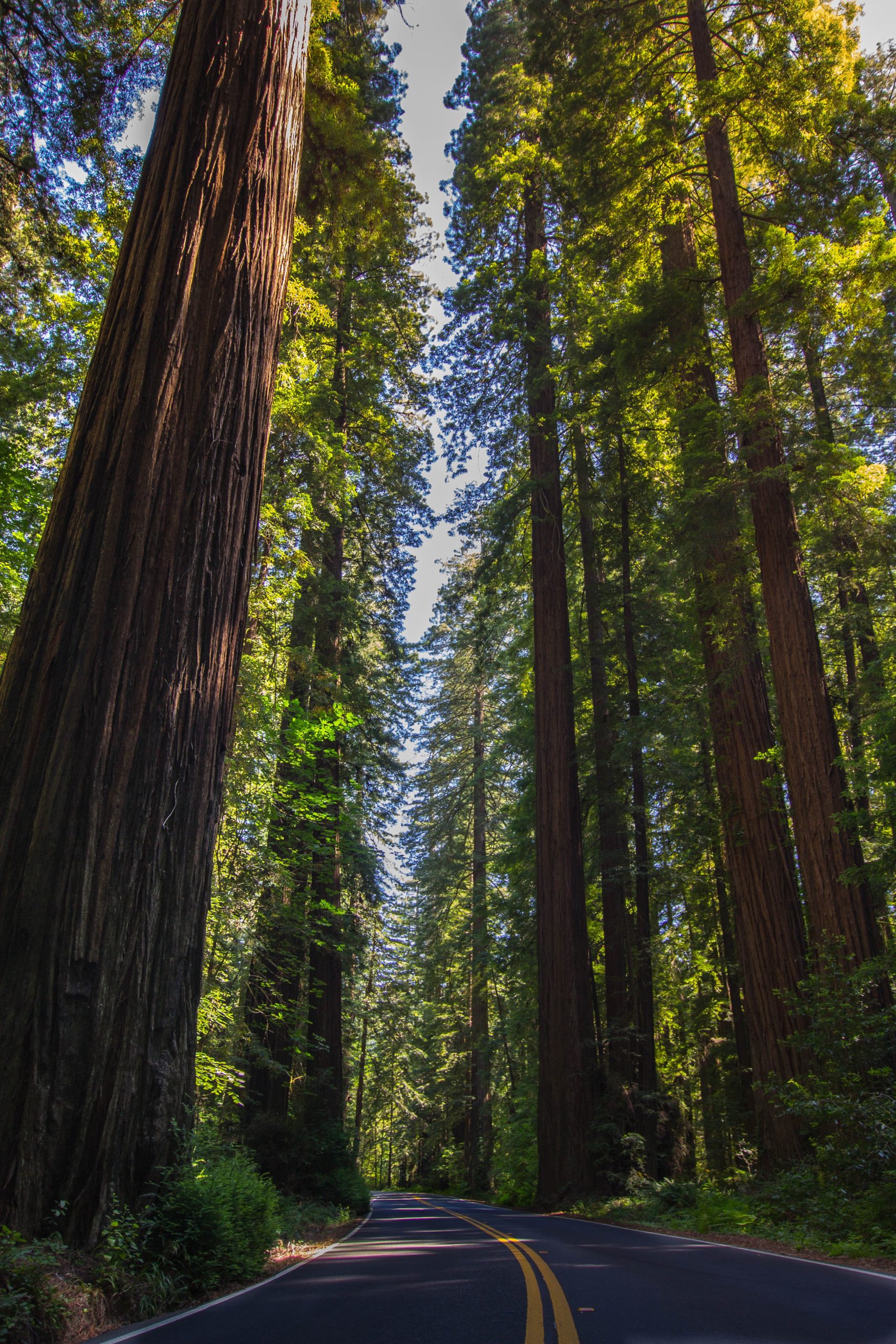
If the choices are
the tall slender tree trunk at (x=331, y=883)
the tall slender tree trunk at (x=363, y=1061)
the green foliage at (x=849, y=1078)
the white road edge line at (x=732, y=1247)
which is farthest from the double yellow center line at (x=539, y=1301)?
the tall slender tree trunk at (x=363, y=1061)

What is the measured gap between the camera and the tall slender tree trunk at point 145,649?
400cm

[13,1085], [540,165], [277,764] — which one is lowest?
[13,1085]

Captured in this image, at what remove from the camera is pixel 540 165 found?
1648 centimetres

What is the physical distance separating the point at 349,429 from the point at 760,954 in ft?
43.4

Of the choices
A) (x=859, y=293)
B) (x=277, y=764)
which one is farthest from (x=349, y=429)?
(x=859, y=293)

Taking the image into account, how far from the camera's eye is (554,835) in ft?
46.6

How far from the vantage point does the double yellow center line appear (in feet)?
11.3

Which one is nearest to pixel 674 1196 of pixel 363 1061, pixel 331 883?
pixel 331 883

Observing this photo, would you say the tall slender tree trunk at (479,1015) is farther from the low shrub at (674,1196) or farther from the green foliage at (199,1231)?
the green foliage at (199,1231)

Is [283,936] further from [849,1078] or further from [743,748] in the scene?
[849,1078]

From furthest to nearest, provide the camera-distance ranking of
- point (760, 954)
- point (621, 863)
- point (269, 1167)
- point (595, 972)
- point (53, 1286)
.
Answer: point (595, 972)
point (621, 863)
point (269, 1167)
point (760, 954)
point (53, 1286)

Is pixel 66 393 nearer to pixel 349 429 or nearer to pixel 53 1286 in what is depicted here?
pixel 349 429

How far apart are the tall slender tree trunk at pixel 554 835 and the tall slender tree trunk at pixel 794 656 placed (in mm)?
5168

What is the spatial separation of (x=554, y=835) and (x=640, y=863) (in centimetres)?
220
